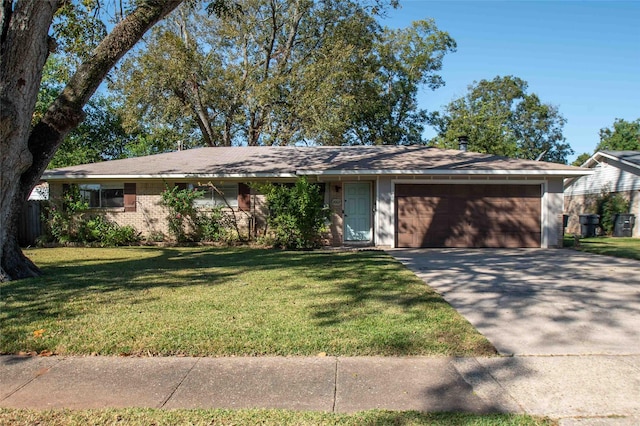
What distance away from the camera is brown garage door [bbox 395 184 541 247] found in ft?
47.1

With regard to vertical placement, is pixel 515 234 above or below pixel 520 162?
below

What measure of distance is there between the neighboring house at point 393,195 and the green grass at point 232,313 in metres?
5.36

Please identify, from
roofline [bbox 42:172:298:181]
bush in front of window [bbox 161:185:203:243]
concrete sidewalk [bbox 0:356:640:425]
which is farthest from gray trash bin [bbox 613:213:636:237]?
bush in front of window [bbox 161:185:203:243]

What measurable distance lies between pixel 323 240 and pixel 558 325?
999 centimetres

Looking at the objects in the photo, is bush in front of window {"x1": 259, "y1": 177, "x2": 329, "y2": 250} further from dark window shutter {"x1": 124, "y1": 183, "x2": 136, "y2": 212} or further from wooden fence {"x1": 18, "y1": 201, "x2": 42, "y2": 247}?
wooden fence {"x1": 18, "y1": 201, "x2": 42, "y2": 247}

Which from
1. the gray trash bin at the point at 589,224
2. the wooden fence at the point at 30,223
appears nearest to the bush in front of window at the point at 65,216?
the wooden fence at the point at 30,223

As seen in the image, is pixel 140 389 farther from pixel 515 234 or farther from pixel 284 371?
pixel 515 234

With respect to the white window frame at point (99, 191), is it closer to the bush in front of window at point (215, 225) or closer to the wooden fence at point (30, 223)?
the wooden fence at point (30, 223)

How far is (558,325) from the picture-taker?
526 cm

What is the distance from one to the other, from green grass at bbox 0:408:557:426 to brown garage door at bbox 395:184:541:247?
448 inches

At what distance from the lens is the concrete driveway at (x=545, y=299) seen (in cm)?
473

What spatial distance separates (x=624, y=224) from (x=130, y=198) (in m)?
21.8

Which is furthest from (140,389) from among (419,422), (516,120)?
(516,120)

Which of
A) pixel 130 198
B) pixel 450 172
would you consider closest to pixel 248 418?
pixel 450 172
